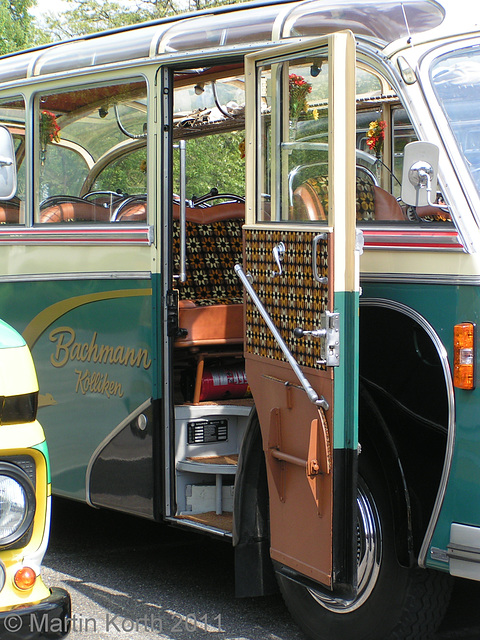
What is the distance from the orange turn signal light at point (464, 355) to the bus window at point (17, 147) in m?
2.73

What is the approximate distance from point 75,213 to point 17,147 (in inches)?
22.1

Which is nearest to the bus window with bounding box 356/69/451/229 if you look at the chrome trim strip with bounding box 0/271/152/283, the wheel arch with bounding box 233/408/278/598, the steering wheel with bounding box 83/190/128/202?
the wheel arch with bounding box 233/408/278/598

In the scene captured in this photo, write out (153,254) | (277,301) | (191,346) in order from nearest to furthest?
(277,301) < (153,254) < (191,346)

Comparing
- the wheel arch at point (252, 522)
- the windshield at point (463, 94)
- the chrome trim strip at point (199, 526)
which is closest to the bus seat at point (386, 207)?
the windshield at point (463, 94)

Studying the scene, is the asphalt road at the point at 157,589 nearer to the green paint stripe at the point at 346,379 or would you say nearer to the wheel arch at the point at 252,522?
the wheel arch at the point at 252,522

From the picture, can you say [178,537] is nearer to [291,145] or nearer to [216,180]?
[216,180]

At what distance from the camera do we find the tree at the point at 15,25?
744 inches

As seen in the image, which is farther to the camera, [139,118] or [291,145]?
[139,118]

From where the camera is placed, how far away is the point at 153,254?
4500mm

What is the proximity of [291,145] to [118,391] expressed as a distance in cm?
163

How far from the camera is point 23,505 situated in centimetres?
282

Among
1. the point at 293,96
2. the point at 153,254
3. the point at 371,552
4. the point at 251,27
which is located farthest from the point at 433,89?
the point at 371,552

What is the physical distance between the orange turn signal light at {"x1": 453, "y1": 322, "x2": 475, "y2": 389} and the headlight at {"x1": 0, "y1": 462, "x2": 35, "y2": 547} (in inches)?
61.1

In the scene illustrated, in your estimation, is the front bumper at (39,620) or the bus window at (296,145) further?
the bus window at (296,145)
